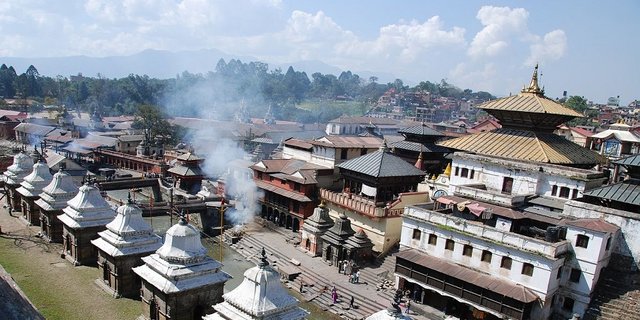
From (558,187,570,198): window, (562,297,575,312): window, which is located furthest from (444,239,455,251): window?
(558,187,570,198): window

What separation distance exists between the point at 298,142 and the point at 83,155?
45738mm

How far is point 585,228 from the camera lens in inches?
1045

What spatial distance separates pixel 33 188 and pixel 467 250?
36577 millimetres

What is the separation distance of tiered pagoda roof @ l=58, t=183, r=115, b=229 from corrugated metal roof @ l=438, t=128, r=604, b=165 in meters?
29.0

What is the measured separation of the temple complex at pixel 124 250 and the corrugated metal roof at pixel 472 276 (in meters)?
17.0

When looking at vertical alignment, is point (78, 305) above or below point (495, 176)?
below

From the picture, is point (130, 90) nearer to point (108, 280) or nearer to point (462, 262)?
point (108, 280)

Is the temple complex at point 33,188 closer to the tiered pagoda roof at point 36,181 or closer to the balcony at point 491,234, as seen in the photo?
the tiered pagoda roof at point 36,181

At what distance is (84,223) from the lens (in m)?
32.5

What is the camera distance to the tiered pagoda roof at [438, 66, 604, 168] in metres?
35.3

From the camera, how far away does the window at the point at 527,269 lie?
26.9 meters

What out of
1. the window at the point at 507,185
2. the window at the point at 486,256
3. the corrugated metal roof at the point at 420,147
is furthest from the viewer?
the corrugated metal roof at the point at 420,147

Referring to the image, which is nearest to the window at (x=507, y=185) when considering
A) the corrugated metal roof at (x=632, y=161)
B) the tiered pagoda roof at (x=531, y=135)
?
the tiered pagoda roof at (x=531, y=135)

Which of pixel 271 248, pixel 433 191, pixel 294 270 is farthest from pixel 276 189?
pixel 433 191
